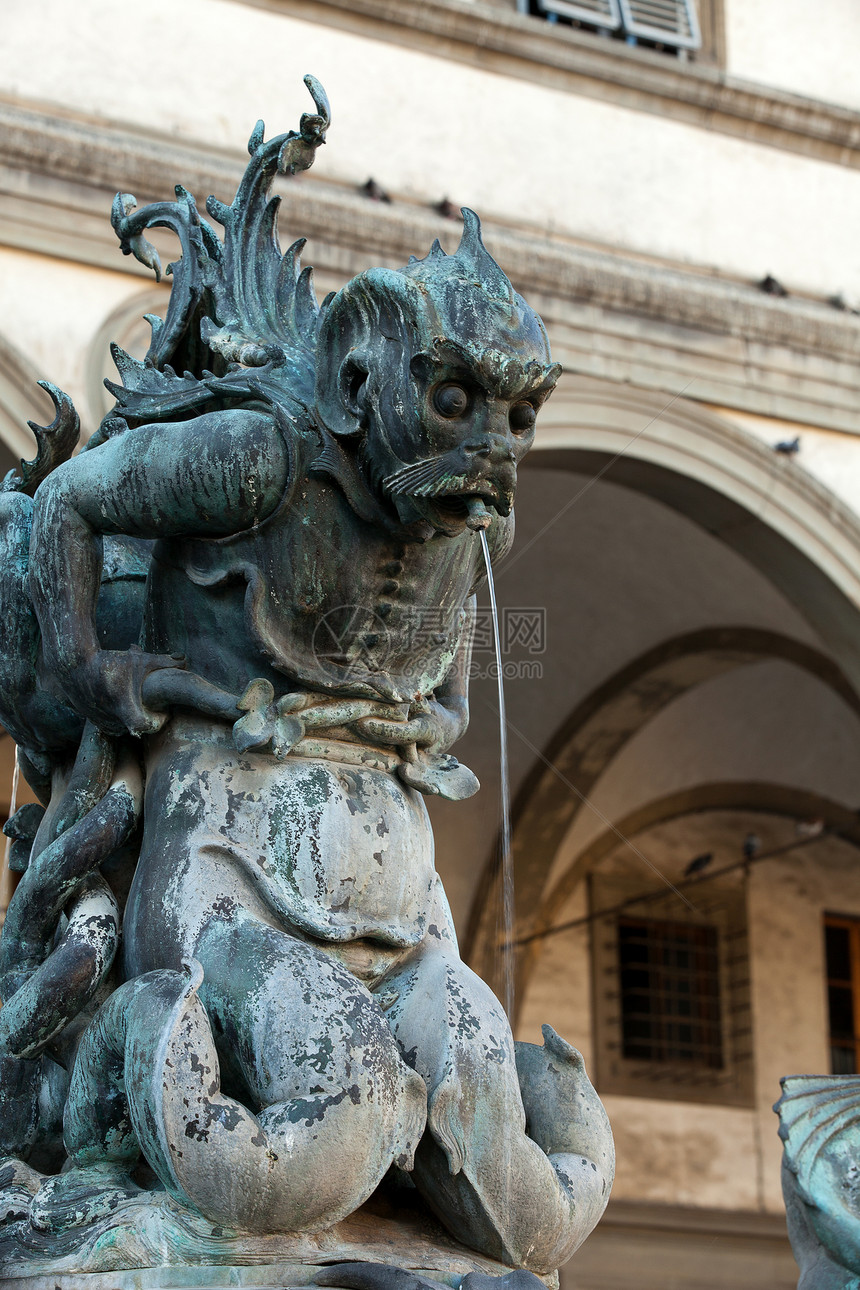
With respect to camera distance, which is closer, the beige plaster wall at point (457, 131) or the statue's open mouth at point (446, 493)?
the statue's open mouth at point (446, 493)

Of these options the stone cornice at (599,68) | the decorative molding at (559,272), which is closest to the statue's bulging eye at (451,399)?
the decorative molding at (559,272)

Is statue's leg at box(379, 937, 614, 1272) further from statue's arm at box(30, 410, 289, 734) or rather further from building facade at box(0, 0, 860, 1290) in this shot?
building facade at box(0, 0, 860, 1290)

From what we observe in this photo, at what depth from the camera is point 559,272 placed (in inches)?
317

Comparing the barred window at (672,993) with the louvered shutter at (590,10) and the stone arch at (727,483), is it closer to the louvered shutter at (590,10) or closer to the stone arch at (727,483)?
the stone arch at (727,483)

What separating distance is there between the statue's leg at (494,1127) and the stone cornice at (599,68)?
6485mm

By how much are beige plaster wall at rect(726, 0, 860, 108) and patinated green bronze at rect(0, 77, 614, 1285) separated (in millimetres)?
7360

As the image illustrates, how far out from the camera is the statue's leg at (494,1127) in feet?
6.65

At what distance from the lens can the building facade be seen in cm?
735

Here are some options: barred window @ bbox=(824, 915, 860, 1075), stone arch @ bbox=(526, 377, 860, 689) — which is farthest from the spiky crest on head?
barred window @ bbox=(824, 915, 860, 1075)

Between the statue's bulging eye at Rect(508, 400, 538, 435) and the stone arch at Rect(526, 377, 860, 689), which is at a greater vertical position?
the stone arch at Rect(526, 377, 860, 689)

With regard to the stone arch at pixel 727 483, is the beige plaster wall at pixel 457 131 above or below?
above

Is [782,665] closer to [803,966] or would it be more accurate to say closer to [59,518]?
[803,966]

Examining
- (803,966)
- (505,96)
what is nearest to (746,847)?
(803,966)

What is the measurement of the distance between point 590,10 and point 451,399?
7.57 metres
